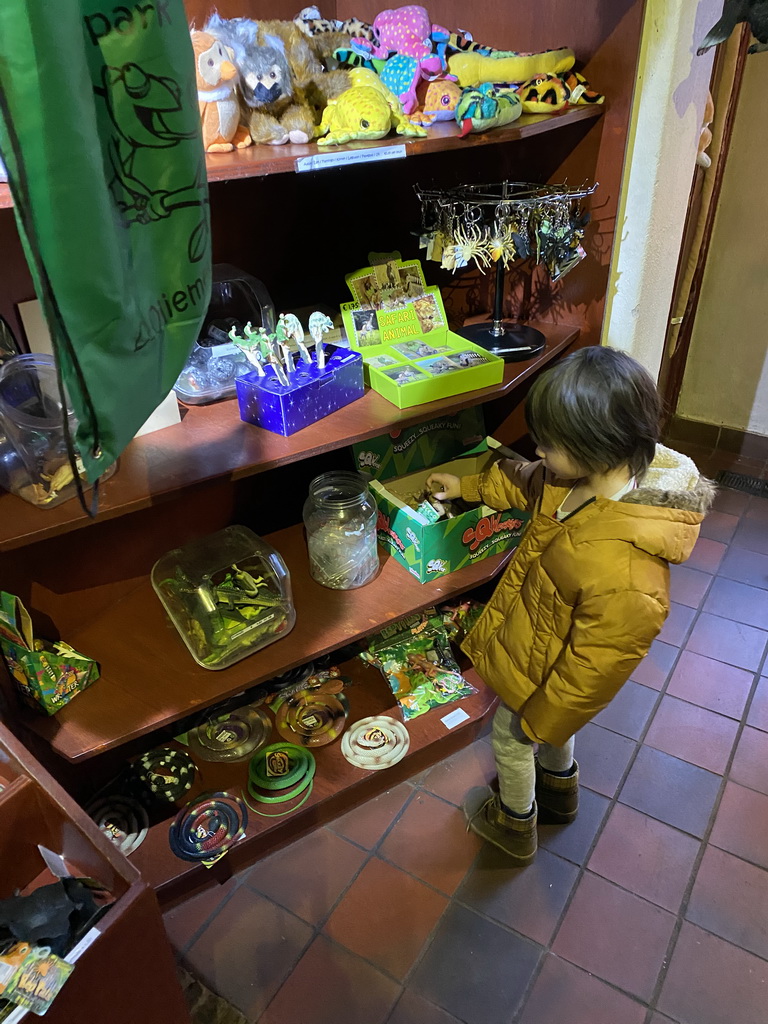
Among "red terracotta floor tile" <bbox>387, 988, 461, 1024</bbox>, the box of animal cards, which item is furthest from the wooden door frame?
"red terracotta floor tile" <bbox>387, 988, 461, 1024</bbox>

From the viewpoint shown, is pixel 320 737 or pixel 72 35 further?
pixel 320 737

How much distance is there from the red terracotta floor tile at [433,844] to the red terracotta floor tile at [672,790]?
1.40 feet

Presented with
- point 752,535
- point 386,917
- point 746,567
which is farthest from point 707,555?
point 386,917

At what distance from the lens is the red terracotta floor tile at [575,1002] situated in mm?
1400

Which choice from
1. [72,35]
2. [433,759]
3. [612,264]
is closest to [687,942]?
[433,759]

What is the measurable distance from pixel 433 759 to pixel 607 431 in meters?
1.08

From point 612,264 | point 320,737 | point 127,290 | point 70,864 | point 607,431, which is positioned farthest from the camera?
point 320,737

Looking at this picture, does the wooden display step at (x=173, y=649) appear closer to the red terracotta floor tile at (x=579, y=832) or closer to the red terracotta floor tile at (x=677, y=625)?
the red terracotta floor tile at (x=579, y=832)

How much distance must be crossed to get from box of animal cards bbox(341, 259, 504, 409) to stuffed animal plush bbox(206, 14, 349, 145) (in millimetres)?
385

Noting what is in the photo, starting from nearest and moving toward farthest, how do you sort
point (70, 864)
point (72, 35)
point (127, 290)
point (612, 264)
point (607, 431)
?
1. point (72, 35)
2. point (127, 290)
3. point (70, 864)
4. point (607, 431)
5. point (612, 264)

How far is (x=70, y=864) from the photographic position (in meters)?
1.00

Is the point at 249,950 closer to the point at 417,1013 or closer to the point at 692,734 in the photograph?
the point at 417,1013

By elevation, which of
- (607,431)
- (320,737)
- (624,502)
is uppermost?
(607,431)

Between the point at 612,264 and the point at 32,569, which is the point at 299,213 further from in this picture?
the point at 32,569
